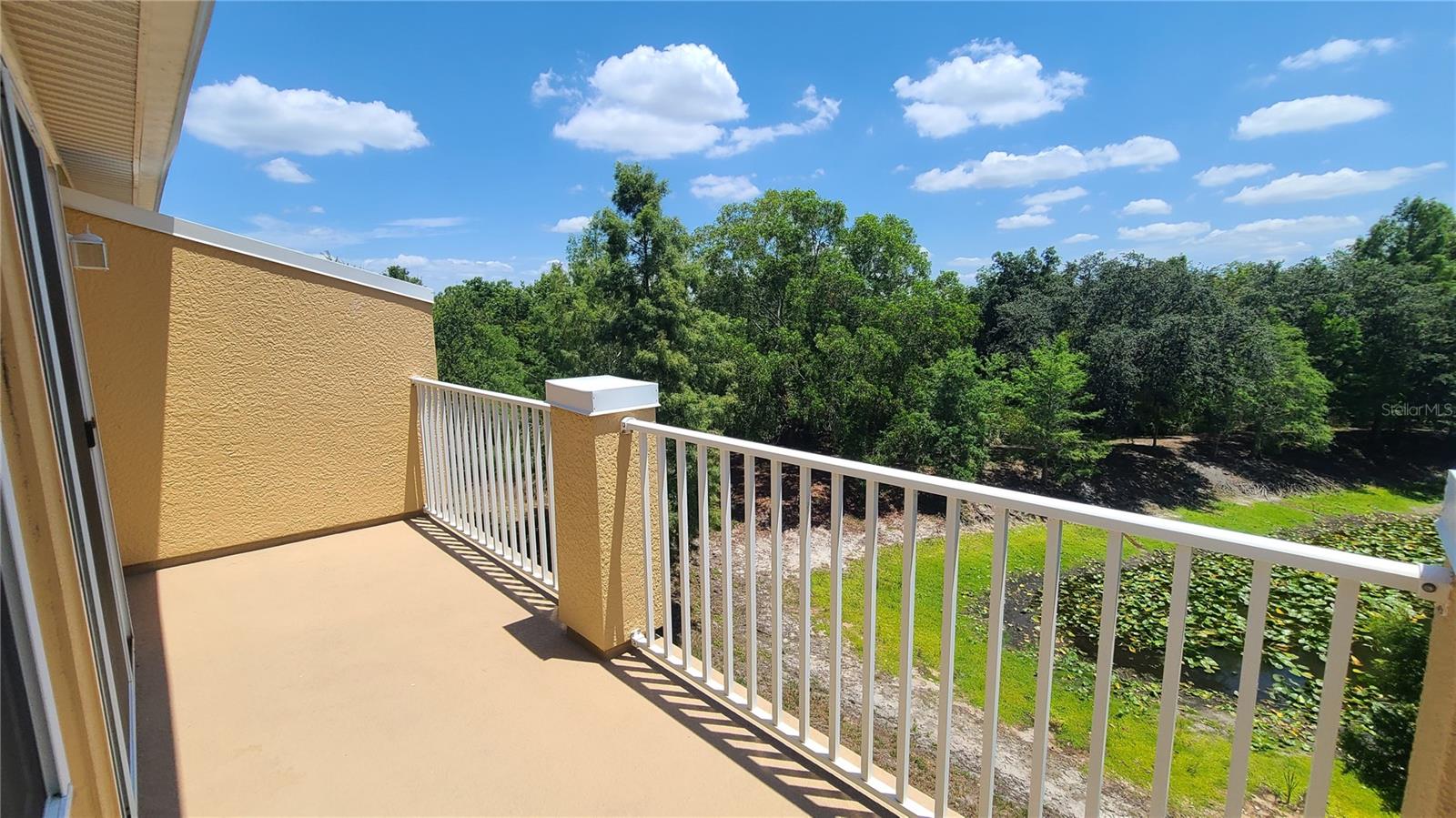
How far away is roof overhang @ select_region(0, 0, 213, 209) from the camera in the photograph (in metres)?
1.68

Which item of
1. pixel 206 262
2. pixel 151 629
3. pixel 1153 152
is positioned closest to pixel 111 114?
pixel 206 262

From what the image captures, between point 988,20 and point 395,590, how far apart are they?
46.3 ft

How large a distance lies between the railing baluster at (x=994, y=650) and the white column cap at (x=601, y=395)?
54.4 inches

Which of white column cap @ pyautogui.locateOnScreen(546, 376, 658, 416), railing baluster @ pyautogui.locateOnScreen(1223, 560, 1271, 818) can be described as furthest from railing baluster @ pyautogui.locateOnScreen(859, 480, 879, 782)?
white column cap @ pyautogui.locateOnScreen(546, 376, 658, 416)

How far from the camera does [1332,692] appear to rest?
1.04m

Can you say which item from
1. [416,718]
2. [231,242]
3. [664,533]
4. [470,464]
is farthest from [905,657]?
[231,242]

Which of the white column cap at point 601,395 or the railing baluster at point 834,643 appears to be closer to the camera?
the railing baluster at point 834,643

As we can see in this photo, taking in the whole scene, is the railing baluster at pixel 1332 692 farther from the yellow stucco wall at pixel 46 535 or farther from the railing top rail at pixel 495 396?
the railing top rail at pixel 495 396

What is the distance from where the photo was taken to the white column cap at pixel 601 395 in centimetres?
239

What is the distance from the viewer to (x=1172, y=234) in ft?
71.3

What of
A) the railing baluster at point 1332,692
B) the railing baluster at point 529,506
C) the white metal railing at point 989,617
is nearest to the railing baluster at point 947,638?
the white metal railing at point 989,617

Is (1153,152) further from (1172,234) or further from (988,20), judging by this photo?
(988,20)

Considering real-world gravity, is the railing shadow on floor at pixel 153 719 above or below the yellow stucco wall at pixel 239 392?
below

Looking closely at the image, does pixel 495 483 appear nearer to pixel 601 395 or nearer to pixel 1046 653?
pixel 601 395
